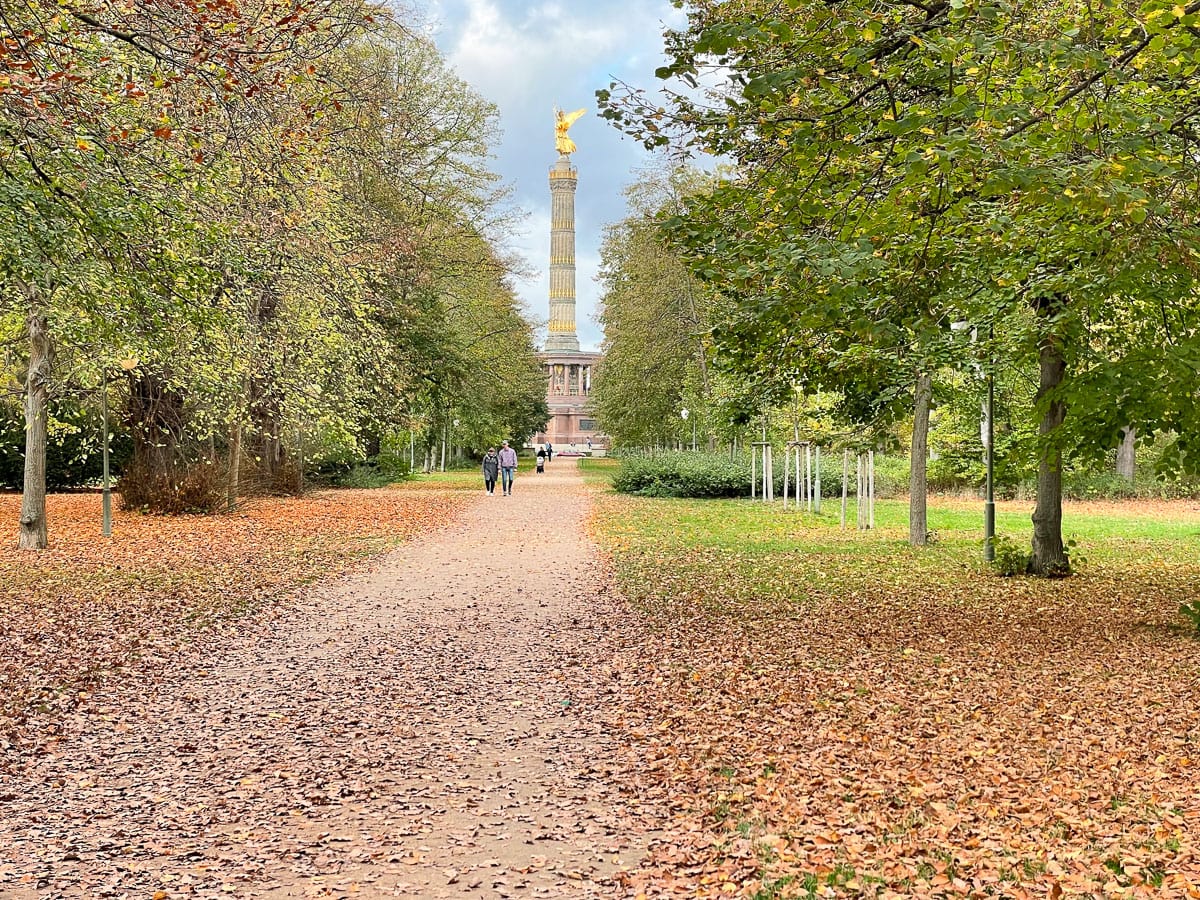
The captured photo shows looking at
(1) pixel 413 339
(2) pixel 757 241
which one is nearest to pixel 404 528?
(1) pixel 413 339

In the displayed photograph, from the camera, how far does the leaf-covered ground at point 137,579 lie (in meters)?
7.30

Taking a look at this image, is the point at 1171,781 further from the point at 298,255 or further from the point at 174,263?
the point at 298,255

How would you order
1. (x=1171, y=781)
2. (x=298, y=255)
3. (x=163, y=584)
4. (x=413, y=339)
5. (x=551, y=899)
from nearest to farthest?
1. (x=551, y=899)
2. (x=1171, y=781)
3. (x=163, y=584)
4. (x=298, y=255)
5. (x=413, y=339)

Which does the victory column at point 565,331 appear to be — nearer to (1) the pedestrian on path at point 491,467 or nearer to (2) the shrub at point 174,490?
(1) the pedestrian on path at point 491,467


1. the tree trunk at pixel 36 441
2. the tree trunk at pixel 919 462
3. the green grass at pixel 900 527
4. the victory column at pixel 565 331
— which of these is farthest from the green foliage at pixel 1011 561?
the victory column at pixel 565 331

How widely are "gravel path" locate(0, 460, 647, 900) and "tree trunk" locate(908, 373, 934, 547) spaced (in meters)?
7.67

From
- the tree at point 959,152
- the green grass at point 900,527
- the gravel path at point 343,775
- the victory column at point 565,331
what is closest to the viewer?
the gravel path at point 343,775

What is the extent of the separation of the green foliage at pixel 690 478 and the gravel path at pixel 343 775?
68.5 feet

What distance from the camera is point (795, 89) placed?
22.5 ft

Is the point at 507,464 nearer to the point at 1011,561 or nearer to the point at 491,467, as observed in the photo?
the point at 491,467

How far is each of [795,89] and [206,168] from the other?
4981mm

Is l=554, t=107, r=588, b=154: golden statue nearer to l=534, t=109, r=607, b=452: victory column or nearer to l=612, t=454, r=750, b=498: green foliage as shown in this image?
l=534, t=109, r=607, b=452: victory column

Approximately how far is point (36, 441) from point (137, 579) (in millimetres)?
4419

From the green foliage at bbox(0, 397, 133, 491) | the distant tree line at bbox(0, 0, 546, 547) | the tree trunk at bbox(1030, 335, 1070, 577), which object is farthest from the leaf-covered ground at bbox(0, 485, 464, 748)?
the tree trunk at bbox(1030, 335, 1070, 577)
